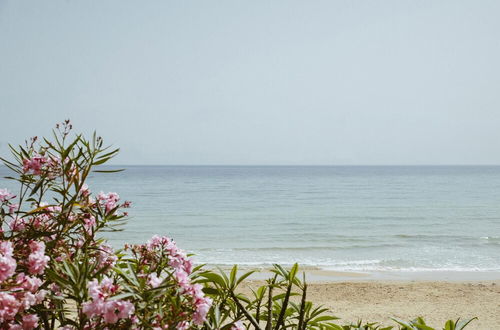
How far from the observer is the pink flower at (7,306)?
1.07 meters

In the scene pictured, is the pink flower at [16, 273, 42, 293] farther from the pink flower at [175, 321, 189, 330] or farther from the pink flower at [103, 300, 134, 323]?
the pink flower at [175, 321, 189, 330]

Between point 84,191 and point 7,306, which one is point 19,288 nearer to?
point 7,306

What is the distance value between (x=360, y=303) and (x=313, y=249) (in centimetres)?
631

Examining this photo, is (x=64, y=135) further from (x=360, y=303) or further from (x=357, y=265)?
(x=357, y=265)

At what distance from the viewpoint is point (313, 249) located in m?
15.4

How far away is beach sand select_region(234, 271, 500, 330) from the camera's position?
8281mm

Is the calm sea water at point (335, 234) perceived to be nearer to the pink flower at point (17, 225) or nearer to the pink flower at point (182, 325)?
the pink flower at point (17, 225)

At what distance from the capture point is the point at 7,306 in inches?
42.5

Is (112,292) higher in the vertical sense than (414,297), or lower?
higher

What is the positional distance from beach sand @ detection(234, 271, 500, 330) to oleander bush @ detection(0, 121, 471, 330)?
20.6 feet

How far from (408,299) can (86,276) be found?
9.29 meters

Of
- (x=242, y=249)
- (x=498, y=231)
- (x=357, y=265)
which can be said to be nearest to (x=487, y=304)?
(x=357, y=265)

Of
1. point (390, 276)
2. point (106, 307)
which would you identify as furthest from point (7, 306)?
point (390, 276)

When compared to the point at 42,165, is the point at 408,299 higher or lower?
lower
